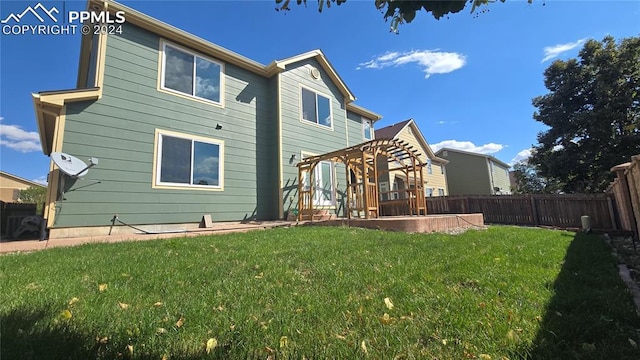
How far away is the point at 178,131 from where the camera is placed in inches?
329

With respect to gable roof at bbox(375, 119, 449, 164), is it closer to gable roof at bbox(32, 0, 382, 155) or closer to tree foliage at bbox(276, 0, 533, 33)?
gable roof at bbox(32, 0, 382, 155)

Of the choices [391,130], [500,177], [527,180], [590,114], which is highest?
[391,130]

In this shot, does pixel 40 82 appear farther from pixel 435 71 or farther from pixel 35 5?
pixel 435 71

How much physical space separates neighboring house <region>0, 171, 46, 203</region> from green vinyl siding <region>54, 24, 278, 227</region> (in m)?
24.0

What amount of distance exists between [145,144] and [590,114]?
70.7 ft

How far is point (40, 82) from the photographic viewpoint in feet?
28.3

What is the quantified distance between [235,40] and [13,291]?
10.1 m

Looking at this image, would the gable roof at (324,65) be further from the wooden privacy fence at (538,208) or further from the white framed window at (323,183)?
the wooden privacy fence at (538,208)

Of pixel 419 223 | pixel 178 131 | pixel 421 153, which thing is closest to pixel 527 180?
→ pixel 421 153

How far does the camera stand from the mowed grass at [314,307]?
1798 millimetres

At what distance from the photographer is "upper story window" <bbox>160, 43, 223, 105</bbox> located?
851 centimetres

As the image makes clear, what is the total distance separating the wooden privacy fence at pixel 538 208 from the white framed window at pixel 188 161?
43.5 feet

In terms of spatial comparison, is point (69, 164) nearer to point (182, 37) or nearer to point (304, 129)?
point (182, 37)

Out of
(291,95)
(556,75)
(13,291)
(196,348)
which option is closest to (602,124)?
(556,75)
